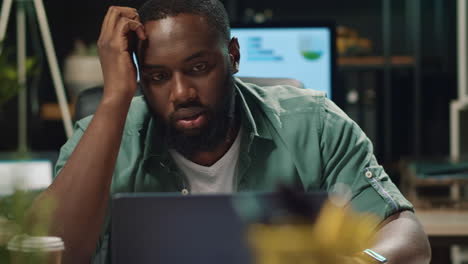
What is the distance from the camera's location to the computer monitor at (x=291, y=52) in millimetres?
2205

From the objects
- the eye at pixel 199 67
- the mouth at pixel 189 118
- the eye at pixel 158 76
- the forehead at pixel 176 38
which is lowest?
the mouth at pixel 189 118

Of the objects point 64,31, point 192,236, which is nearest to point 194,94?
point 192,236

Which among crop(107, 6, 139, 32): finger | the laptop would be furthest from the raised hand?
the laptop

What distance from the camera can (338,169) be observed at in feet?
4.71

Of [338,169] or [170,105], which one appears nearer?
[170,105]

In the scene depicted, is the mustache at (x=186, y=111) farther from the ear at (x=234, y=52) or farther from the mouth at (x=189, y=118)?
the ear at (x=234, y=52)

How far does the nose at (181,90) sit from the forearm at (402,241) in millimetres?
378

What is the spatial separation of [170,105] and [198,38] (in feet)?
0.41

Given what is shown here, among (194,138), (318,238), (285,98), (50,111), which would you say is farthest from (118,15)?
(50,111)

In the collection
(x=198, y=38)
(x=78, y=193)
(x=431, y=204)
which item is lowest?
(x=431, y=204)

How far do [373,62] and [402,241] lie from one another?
426cm

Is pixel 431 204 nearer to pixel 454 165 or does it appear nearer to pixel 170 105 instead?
pixel 454 165

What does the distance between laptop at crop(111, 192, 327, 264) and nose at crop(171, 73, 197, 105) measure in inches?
22.4

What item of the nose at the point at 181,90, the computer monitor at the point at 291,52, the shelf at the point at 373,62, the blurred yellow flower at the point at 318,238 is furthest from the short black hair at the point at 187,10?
the shelf at the point at 373,62
